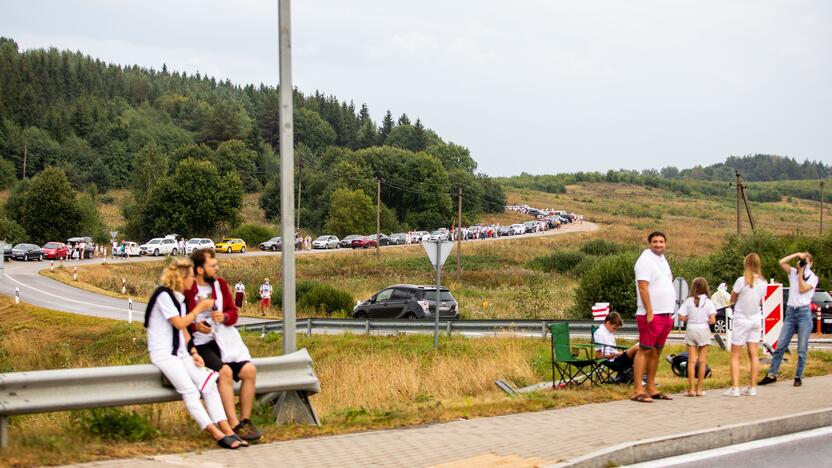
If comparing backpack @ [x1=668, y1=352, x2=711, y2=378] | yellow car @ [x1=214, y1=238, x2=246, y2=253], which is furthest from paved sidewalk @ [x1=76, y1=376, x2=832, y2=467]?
yellow car @ [x1=214, y1=238, x2=246, y2=253]

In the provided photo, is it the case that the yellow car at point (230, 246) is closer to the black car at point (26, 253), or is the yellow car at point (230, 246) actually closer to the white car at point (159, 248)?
the white car at point (159, 248)

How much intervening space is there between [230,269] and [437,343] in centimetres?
4708

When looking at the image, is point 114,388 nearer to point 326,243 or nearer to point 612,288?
point 612,288

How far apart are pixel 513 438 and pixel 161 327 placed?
3.37m

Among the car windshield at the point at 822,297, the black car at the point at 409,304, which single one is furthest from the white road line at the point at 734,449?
the black car at the point at 409,304

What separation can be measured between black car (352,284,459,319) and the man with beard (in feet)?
84.5

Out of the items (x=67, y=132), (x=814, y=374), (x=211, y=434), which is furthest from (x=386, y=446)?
(x=67, y=132)

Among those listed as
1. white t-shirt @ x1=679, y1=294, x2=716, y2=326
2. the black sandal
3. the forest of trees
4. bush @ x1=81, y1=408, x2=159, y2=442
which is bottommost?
the black sandal

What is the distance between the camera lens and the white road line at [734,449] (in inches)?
327

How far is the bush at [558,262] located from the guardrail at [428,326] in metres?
44.5

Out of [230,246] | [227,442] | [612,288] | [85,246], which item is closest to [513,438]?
[227,442]

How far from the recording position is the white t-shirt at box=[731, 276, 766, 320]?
12.1m

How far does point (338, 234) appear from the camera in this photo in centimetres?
10425

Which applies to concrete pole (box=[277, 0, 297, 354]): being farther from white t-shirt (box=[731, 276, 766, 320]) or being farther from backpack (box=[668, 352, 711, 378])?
backpack (box=[668, 352, 711, 378])
